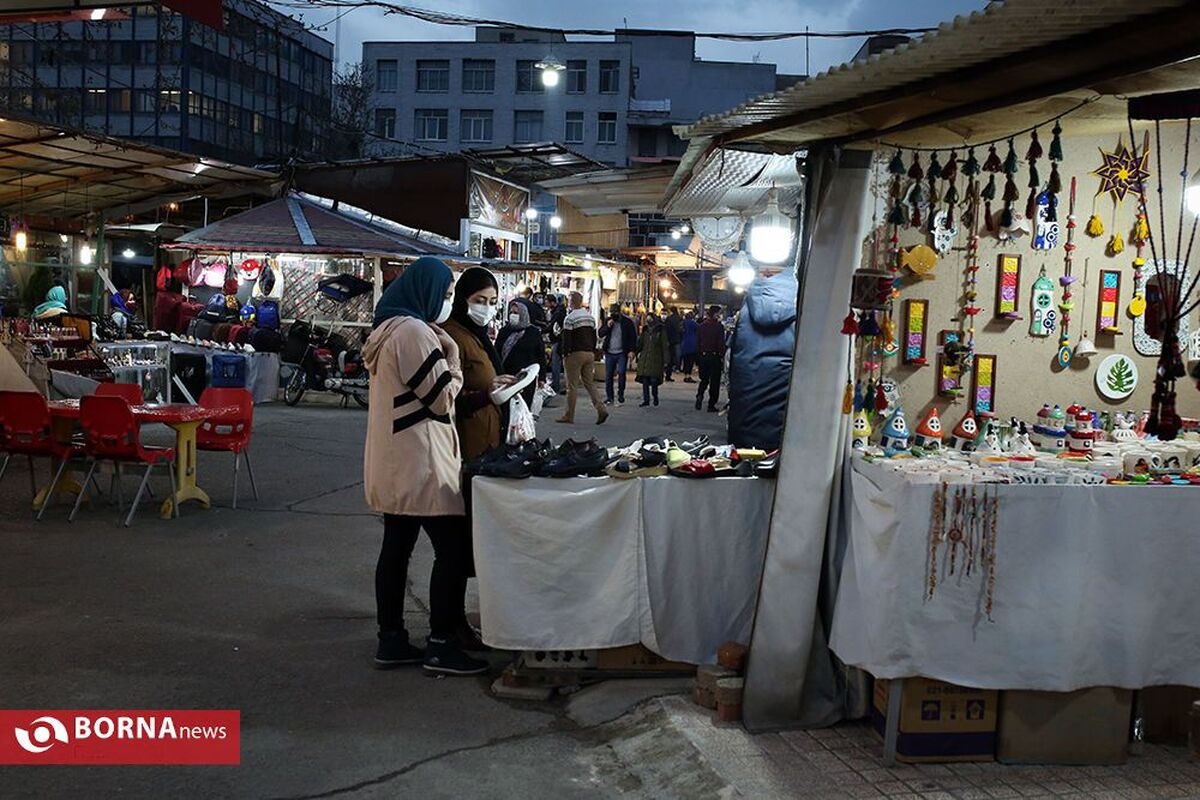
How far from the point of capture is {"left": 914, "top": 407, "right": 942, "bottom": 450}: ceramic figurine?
5188 mm

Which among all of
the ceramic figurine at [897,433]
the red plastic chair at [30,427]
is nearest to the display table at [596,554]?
the ceramic figurine at [897,433]

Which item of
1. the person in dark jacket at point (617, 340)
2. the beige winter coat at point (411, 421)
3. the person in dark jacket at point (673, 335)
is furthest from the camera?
the person in dark jacket at point (673, 335)

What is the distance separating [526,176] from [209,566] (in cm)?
1691

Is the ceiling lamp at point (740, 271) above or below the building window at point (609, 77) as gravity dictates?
below

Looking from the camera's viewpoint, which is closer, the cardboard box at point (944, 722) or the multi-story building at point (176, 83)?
the cardboard box at point (944, 722)

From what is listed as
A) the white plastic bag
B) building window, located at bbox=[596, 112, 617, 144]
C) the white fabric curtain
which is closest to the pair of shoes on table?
the white plastic bag

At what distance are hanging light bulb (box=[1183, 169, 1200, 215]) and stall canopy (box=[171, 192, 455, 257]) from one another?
13978mm

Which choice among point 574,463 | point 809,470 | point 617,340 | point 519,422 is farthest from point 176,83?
point 809,470

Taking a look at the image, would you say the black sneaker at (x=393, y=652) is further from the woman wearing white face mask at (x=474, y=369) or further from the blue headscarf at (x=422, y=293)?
the blue headscarf at (x=422, y=293)

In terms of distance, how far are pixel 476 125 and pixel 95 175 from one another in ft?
142

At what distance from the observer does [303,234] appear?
18047 mm

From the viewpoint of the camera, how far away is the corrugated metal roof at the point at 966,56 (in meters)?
3.12

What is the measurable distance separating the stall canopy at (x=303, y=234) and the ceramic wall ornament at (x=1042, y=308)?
13.5m

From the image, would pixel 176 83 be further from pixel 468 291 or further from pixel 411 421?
pixel 411 421
